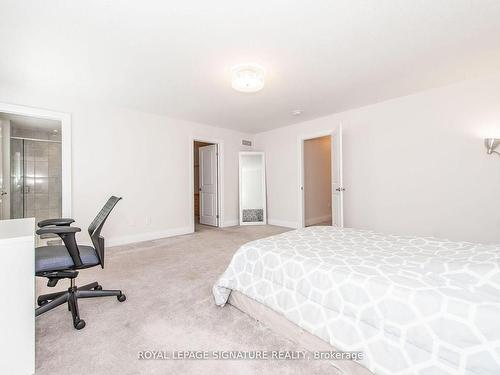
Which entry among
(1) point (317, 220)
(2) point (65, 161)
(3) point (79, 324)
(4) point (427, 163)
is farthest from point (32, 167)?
(4) point (427, 163)

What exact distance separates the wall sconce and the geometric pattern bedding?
2.02 m

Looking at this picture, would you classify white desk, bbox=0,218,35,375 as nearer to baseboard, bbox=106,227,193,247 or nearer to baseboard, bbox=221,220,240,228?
baseboard, bbox=106,227,193,247

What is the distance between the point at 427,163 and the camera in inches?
135

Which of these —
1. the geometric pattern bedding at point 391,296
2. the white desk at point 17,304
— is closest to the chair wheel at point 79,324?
the white desk at point 17,304

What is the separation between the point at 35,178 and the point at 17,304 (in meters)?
5.28

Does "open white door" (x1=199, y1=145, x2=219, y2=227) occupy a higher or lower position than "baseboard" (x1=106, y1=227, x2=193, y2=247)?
higher

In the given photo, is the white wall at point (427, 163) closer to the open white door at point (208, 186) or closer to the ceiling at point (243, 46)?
the ceiling at point (243, 46)

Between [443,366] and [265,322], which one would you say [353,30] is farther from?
[265,322]

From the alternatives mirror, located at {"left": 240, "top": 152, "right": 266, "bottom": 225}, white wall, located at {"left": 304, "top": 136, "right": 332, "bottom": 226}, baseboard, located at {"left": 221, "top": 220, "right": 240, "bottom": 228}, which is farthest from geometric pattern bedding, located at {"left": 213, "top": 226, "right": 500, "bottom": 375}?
mirror, located at {"left": 240, "top": 152, "right": 266, "bottom": 225}

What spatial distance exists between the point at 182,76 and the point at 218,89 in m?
0.55

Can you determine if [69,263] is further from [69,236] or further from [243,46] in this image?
[243,46]

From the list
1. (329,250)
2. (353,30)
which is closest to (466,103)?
(353,30)

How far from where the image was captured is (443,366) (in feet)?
3.03

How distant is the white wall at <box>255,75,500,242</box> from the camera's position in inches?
118
